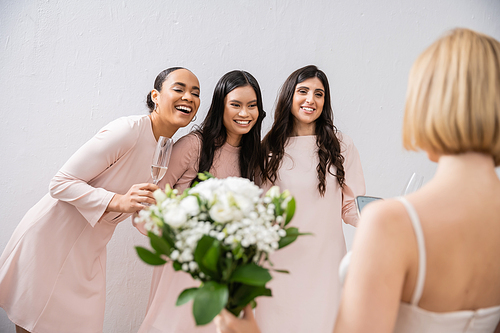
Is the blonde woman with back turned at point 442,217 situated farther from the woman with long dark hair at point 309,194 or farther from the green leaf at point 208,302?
the woman with long dark hair at point 309,194

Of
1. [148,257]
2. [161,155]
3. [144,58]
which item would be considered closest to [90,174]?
[161,155]

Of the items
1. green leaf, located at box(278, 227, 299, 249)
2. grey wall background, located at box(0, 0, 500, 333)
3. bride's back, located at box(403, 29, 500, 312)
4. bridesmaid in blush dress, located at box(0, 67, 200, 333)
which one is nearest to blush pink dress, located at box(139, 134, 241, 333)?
bridesmaid in blush dress, located at box(0, 67, 200, 333)

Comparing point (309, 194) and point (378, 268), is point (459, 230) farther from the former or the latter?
point (309, 194)

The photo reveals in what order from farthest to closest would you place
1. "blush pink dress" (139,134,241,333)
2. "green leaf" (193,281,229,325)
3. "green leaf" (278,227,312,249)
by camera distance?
"blush pink dress" (139,134,241,333) → "green leaf" (278,227,312,249) → "green leaf" (193,281,229,325)

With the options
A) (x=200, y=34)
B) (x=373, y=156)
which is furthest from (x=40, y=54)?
(x=373, y=156)

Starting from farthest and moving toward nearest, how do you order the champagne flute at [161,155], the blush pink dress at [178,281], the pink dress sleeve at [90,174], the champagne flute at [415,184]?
the blush pink dress at [178,281] < the pink dress sleeve at [90,174] < the champagne flute at [161,155] < the champagne flute at [415,184]

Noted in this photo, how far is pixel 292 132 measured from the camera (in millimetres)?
2457

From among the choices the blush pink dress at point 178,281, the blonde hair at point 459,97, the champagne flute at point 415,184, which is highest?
the blonde hair at point 459,97

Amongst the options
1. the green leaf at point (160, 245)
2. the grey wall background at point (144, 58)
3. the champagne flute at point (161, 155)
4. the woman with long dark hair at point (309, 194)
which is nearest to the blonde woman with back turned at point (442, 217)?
the green leaf at point (160, 245)

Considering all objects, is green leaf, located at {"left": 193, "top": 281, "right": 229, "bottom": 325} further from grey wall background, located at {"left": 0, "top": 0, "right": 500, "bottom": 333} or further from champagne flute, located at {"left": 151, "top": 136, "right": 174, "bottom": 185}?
grey wall background, located at {"left": 0, "top": 0, "right": 500, "bottom": 333}

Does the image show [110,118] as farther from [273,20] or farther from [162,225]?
[162,225]

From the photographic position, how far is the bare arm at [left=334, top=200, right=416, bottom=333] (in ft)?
2.41

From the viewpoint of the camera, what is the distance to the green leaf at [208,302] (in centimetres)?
70

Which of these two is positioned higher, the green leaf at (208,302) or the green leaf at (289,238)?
the green leaf at (289,238)
